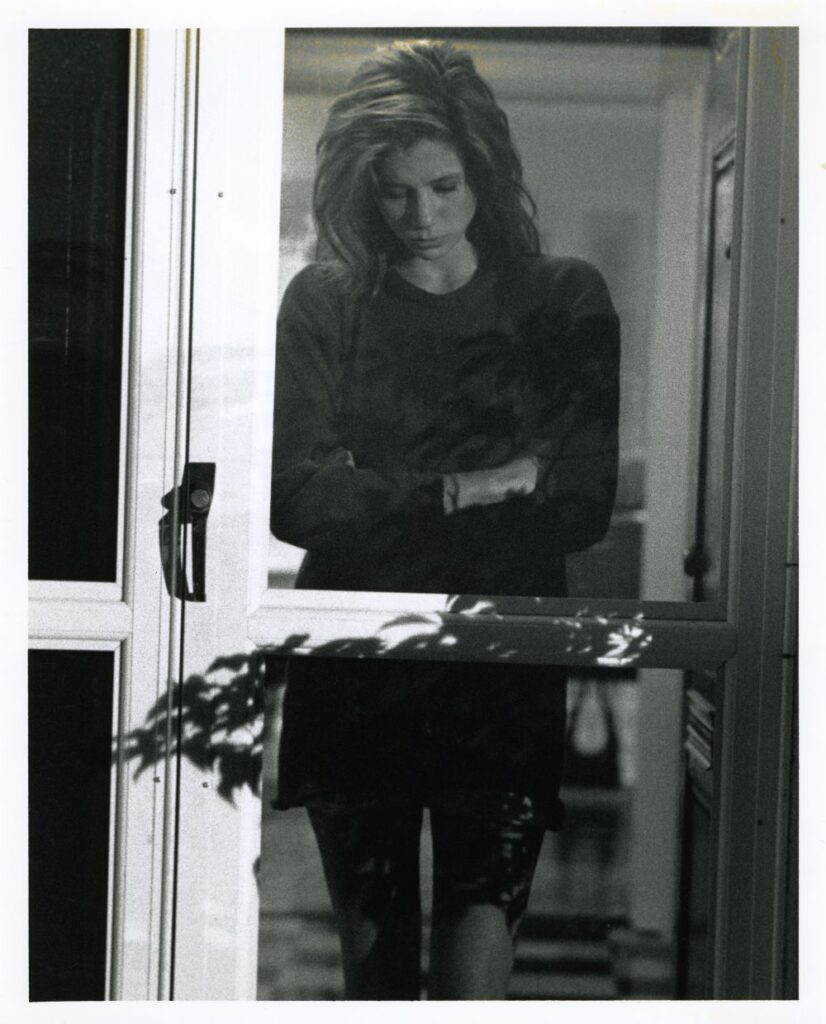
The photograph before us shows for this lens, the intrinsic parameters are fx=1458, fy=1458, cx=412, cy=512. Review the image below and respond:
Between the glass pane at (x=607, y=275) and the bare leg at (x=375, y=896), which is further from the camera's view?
the bare leg at (x=375, y=896)

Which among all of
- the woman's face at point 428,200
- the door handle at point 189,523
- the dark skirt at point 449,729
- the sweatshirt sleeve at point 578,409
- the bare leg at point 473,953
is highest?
the woman's face at point 428,200

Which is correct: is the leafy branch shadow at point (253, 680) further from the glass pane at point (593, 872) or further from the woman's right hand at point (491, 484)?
the woman's right hand at point (491, 484)

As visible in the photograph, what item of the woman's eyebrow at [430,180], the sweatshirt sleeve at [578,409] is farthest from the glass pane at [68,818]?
the woman's eyebrow at [430,180]

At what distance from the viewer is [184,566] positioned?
10.9 ft

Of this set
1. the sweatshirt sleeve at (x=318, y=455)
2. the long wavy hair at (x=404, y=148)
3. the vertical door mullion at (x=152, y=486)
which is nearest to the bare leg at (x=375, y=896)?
the vertical door mullion at (x=152, y=486)

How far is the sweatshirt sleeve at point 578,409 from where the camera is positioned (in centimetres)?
327

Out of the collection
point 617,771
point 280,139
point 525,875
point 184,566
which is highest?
point 280,139

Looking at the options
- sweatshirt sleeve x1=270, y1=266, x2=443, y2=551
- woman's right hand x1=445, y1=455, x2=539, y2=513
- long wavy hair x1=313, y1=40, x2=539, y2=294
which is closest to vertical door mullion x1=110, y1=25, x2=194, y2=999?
sweatshirt sleeve x1=270, y1=266, x2=443, y2=551

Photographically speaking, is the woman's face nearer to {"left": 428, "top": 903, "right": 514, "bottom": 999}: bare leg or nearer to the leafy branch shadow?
the leafy branch shadow

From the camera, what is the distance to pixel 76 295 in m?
3.28

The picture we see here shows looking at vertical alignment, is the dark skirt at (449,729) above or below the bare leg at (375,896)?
above

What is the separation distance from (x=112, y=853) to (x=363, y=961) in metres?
0.63

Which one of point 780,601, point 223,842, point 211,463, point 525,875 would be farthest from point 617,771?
point 211,463
